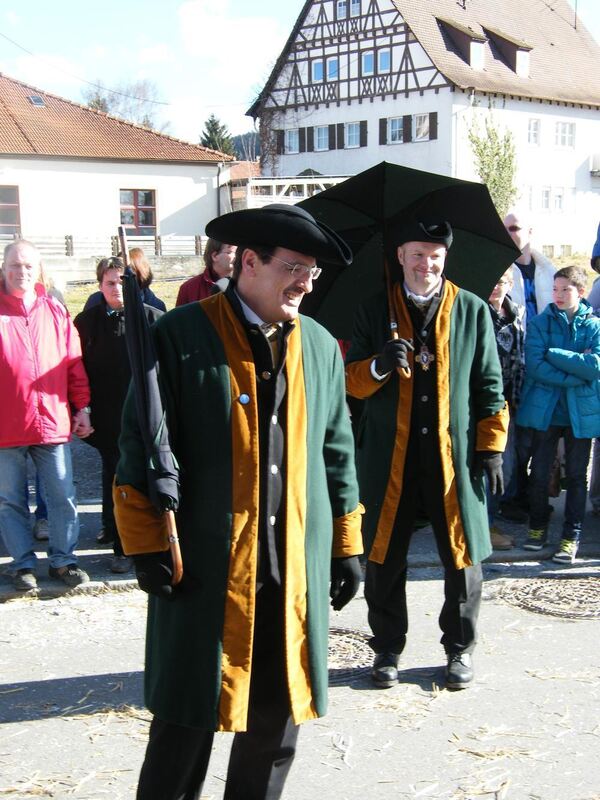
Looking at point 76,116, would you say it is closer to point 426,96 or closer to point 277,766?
point 426,96

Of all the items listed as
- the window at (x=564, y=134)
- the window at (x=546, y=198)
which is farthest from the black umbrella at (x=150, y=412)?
the window at (x=564, y=134)

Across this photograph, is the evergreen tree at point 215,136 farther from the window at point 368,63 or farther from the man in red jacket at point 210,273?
the man in red jacket at point 210,273

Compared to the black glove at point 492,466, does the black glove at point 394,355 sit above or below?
above

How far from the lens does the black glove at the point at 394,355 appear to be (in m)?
4.41

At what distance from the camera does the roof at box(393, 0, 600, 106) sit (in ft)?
153

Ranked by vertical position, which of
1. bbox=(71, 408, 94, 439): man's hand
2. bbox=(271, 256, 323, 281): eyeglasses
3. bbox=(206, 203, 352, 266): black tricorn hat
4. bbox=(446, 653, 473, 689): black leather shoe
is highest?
bbox=(206, 203, 352, 266): black tricorn hat

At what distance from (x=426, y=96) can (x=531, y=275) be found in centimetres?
4106

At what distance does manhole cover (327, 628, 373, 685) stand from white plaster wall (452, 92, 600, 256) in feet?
140

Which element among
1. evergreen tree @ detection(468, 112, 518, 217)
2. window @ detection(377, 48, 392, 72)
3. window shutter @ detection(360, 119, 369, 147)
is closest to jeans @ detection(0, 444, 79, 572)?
evergreen tree @ detection(468, 112, 518, 217)

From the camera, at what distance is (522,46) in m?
48.4

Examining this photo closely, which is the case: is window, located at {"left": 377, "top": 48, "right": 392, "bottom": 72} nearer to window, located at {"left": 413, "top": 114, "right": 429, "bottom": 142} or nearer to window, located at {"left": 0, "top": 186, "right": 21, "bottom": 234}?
window, located at {"left": 413, "top": 114, "right": 429, "bottom": 142}

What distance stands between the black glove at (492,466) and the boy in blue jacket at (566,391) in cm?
228

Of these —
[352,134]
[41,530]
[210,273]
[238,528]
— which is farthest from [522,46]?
[238,528]

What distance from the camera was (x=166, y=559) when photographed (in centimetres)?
301
